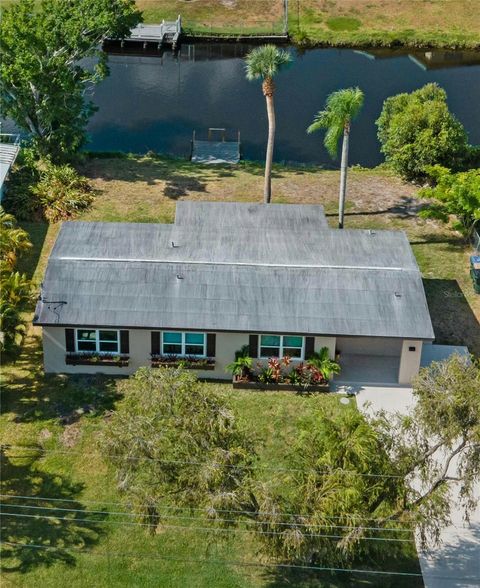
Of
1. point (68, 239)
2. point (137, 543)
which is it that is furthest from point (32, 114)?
point (137, 543)

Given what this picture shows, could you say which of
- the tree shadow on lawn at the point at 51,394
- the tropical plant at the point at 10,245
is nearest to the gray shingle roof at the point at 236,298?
the tropical plant at the point at 10,245

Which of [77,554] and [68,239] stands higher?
[68,239]

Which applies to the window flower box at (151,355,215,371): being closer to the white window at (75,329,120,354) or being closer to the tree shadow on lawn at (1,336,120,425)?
the white window at (75,329,120,354)

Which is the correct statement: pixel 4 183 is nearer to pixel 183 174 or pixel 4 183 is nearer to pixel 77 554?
pixel 183 174

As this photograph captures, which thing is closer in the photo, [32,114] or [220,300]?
[220,300]

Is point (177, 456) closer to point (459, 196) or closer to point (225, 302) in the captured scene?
point (225, 302)

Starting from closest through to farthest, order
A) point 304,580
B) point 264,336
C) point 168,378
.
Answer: point 168,378 → point 304,580 → point 264,336

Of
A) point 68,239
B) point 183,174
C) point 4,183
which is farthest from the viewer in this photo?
point 183,174

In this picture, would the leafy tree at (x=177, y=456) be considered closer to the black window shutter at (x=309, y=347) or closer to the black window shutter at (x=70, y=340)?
the black window shutter at (x=309, y=347)
